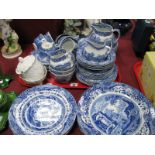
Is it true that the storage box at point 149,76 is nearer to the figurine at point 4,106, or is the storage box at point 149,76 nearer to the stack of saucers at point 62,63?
the stack of saucers at point 62,63

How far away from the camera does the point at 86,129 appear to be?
70cm

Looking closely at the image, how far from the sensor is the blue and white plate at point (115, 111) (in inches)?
28.4

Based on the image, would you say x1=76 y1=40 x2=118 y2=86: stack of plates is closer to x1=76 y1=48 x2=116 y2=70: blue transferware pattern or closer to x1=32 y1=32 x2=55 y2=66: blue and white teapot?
x1=76 y1=48 x2=116 y2=70: blue transferware pattern

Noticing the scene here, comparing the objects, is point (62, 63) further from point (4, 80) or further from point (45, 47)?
point (4, 80)

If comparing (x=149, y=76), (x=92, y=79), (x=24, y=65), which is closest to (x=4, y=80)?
(x=24, y=65)

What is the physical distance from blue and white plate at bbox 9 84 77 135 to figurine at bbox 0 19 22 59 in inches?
12.8

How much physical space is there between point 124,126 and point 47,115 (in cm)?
30

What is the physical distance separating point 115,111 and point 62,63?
11.4 inches

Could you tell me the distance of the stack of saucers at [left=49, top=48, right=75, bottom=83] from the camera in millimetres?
825

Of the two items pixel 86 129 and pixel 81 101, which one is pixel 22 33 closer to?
pixel 81 101

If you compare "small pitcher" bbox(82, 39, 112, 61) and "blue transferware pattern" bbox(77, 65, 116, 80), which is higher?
"small pitcher" bbox(82, 39, 112, 61)

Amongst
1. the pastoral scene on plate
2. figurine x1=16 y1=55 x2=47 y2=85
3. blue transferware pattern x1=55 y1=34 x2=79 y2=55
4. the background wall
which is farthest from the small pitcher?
the background wall

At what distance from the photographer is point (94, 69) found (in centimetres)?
84

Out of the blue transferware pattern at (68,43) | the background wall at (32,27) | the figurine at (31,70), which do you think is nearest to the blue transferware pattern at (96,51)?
the blue transferware pattern at (68,43)
